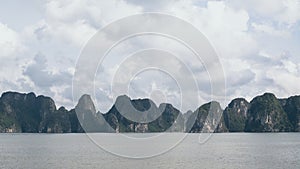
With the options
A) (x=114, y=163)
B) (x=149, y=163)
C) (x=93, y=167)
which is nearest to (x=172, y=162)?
(x=149, y=163)

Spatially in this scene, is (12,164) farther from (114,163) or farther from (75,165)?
(114,163)

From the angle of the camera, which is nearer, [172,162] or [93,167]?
[93,167]

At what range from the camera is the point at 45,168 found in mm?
79688

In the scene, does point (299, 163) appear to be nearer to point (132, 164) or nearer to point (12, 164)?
point (132, 164)

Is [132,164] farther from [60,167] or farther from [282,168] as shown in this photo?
[282,168]

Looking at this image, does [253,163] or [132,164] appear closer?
[132,164]

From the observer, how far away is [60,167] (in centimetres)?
7962

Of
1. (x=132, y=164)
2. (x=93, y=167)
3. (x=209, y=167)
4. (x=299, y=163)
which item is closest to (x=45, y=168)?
(x=93, y=167)

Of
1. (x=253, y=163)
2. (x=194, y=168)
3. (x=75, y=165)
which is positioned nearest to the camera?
(x=194, y=168)

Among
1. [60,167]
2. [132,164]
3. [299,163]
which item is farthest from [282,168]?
[60,167]

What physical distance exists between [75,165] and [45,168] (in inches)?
225

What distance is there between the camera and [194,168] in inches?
3022

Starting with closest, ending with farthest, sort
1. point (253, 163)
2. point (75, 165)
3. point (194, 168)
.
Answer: point (194, 168) < point (75, 165) < point (253, 163)

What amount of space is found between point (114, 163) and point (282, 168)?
32.1 metres
